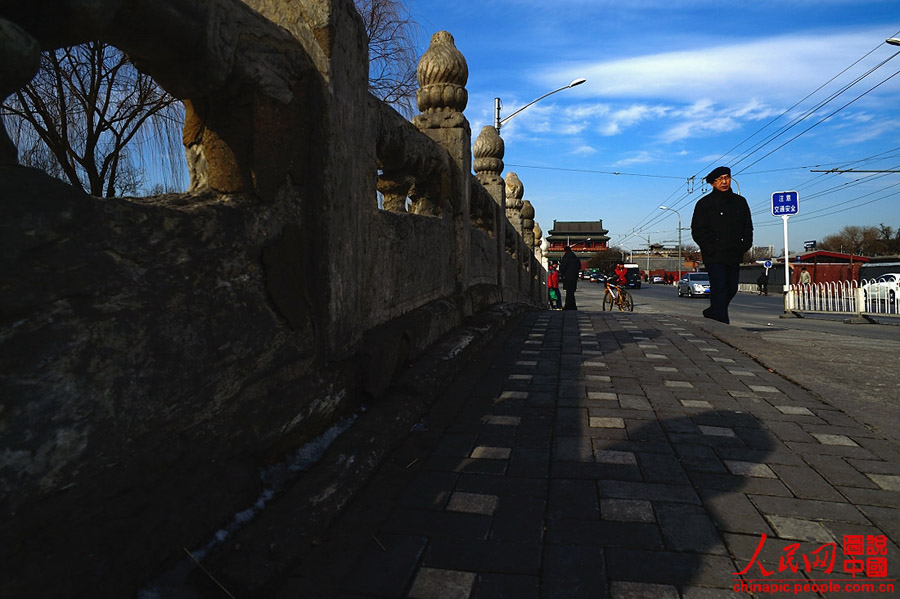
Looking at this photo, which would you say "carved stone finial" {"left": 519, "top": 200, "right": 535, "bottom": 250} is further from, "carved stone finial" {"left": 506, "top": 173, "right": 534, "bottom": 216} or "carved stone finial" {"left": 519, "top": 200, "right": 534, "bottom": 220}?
"carved stone finial" {"left": 506, "top": 173, "right": 534, "bottom": 216}

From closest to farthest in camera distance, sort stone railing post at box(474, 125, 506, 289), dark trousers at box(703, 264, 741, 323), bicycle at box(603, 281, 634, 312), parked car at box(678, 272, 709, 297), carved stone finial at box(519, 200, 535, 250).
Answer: dark trousers at box(703, 264, 741, 323) → stone railing post at box(474, 125, 506, 289) → carved stone finial at box(519, 200, 535, 250) → bicycle at box(603, 281, 634, 312) → parked car at box(678, 272, 709, 297)

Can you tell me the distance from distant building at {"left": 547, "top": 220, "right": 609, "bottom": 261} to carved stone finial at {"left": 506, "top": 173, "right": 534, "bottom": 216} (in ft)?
235

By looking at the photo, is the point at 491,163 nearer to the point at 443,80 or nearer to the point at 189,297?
the point at 443,80

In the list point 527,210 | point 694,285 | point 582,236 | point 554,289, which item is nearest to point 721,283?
point 527,210

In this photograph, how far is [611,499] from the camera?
186cm

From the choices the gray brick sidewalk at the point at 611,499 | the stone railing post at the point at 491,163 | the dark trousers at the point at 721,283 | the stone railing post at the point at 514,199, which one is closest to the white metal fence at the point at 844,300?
the stone railing post at the point at 514,199

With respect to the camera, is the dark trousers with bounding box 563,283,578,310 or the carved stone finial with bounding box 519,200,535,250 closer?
the dark trousers with bounding box 563,283,578,310

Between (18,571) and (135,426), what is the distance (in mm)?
329

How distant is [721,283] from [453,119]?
3.34 m

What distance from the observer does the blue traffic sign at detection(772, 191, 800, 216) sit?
43.4 feet

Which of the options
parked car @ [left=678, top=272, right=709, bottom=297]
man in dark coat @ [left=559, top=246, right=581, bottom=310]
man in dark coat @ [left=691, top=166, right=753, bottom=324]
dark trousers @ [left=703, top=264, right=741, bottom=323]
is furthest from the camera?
parked car @ [left=678, top=272, right=709, bottom=297]

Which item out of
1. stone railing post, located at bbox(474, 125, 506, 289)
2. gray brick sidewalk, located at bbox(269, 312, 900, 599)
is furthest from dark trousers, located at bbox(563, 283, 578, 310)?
gray brick sidewalk, located at bbox(269, 312, 900, 599)

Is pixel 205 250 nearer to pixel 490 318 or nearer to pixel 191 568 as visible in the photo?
pixel 191 568

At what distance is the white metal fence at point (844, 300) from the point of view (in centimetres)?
1171
